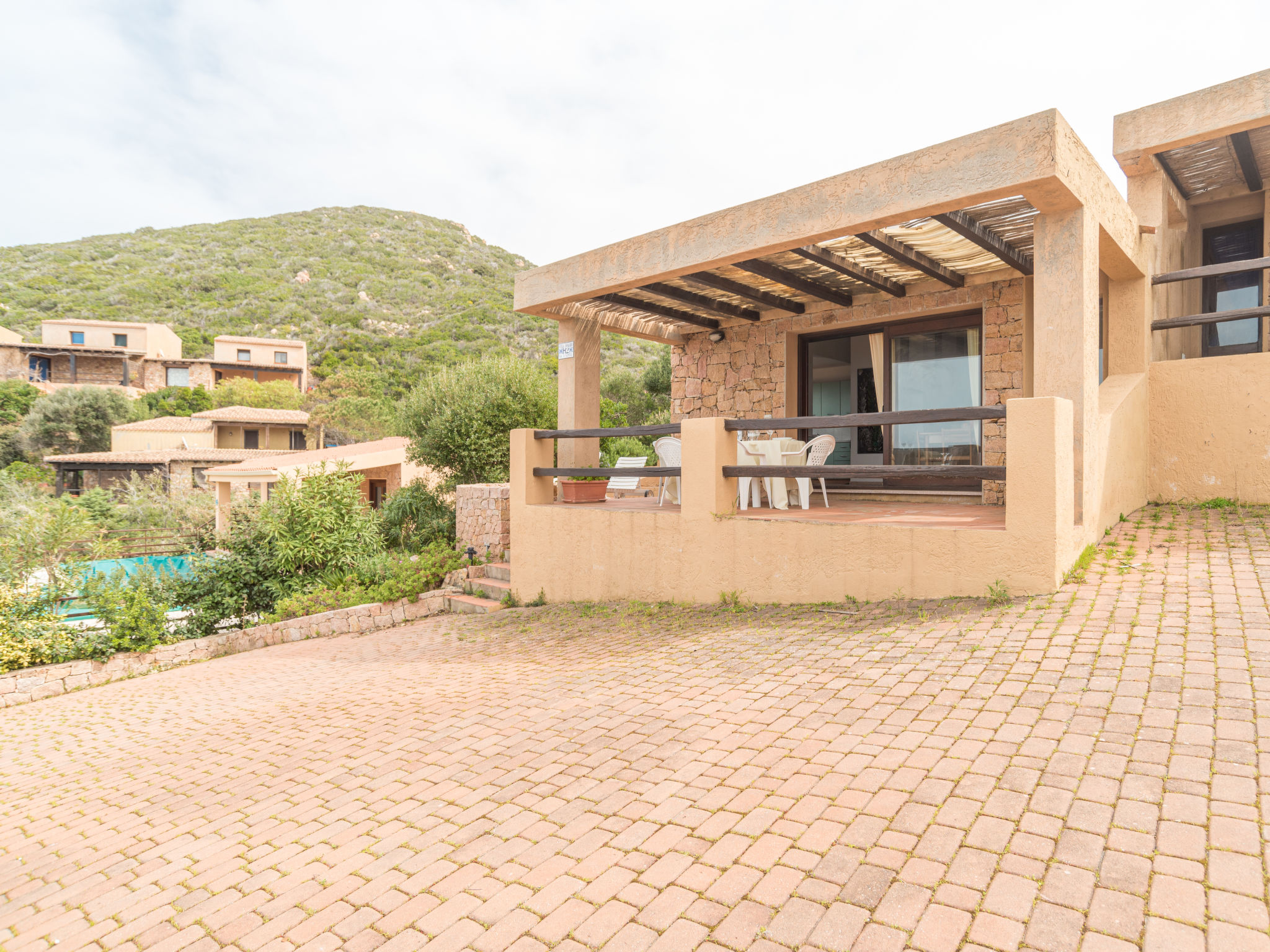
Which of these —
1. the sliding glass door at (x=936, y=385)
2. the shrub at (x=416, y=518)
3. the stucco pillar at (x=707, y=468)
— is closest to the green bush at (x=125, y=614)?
the shrub at (x=416, y=518)

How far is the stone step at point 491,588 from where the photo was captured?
29.1 ft

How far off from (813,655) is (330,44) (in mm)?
18178

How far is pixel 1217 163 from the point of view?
25.6 feet

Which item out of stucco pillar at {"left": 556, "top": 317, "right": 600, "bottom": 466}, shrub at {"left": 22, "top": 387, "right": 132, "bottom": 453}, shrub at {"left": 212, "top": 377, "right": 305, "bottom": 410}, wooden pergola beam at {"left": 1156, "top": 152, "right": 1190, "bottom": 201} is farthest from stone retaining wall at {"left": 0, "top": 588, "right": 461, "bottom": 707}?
shrub at {"left": 212, "top": 377, "right": 305, "bottom": 410}

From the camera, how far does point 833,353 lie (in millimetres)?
10117

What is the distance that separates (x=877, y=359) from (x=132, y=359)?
48688 millimetres

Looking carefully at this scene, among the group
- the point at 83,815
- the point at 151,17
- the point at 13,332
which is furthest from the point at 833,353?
the point at 13,332

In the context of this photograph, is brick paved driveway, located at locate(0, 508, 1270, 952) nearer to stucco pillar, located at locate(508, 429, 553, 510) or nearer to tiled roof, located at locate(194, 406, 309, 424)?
stucco pillar, located at locate(508, 429, 553, 510)

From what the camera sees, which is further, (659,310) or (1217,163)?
(659,310)

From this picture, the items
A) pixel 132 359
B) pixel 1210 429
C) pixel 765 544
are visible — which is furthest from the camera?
pixel 132 359

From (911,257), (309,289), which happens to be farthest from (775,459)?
(309,289)

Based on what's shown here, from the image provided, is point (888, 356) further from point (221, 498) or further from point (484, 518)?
point (221, 498)

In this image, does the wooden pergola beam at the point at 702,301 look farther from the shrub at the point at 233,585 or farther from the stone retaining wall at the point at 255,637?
the shrub at the point at 233,585

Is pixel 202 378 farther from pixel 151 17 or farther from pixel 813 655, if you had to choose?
pixel 813 655
